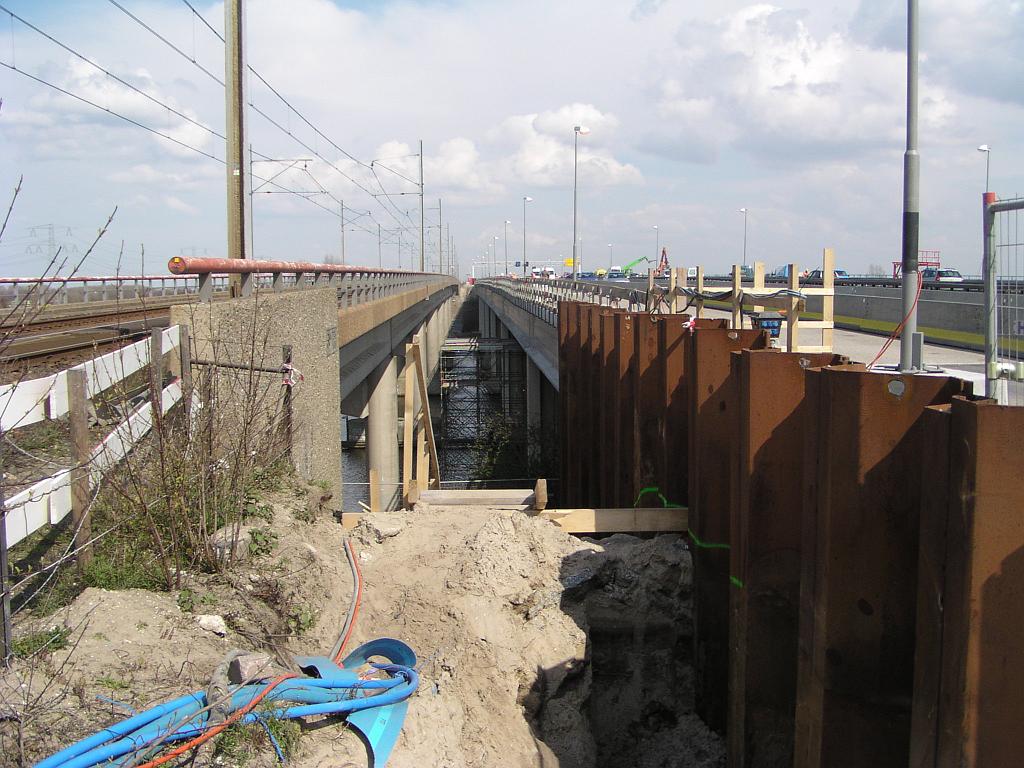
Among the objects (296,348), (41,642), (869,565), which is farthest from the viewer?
(296,348)

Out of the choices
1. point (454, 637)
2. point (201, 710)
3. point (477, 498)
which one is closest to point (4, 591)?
point (201, 710)

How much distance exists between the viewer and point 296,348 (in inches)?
421

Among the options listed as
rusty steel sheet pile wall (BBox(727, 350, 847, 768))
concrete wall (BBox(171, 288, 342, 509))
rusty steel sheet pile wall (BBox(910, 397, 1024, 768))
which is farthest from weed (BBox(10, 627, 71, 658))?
rusty steel sheet pile wall (BBox(910, 397, 1024, 768))

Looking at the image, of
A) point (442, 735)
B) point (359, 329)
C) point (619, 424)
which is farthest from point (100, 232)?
point (359, 329)

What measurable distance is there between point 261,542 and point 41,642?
2.32 m

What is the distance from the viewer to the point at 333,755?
454 centimetres

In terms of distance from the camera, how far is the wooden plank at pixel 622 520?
834 centimetres

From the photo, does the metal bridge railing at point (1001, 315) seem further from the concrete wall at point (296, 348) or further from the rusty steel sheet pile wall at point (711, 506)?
the concrete wall at point (296, 348)

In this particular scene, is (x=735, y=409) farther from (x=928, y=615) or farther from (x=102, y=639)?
(x=102, y=639)

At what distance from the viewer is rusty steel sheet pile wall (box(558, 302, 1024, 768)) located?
12.6 feet

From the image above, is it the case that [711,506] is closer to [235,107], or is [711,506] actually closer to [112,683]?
[112,683]

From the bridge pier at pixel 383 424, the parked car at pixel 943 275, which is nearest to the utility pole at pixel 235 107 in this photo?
the bridge pier at pixel 383 424

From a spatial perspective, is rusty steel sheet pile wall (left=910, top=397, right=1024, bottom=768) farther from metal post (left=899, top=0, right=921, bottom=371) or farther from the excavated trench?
metal post (left=899, top=0, right=921, bottom=371)

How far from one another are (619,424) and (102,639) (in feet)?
24.0
